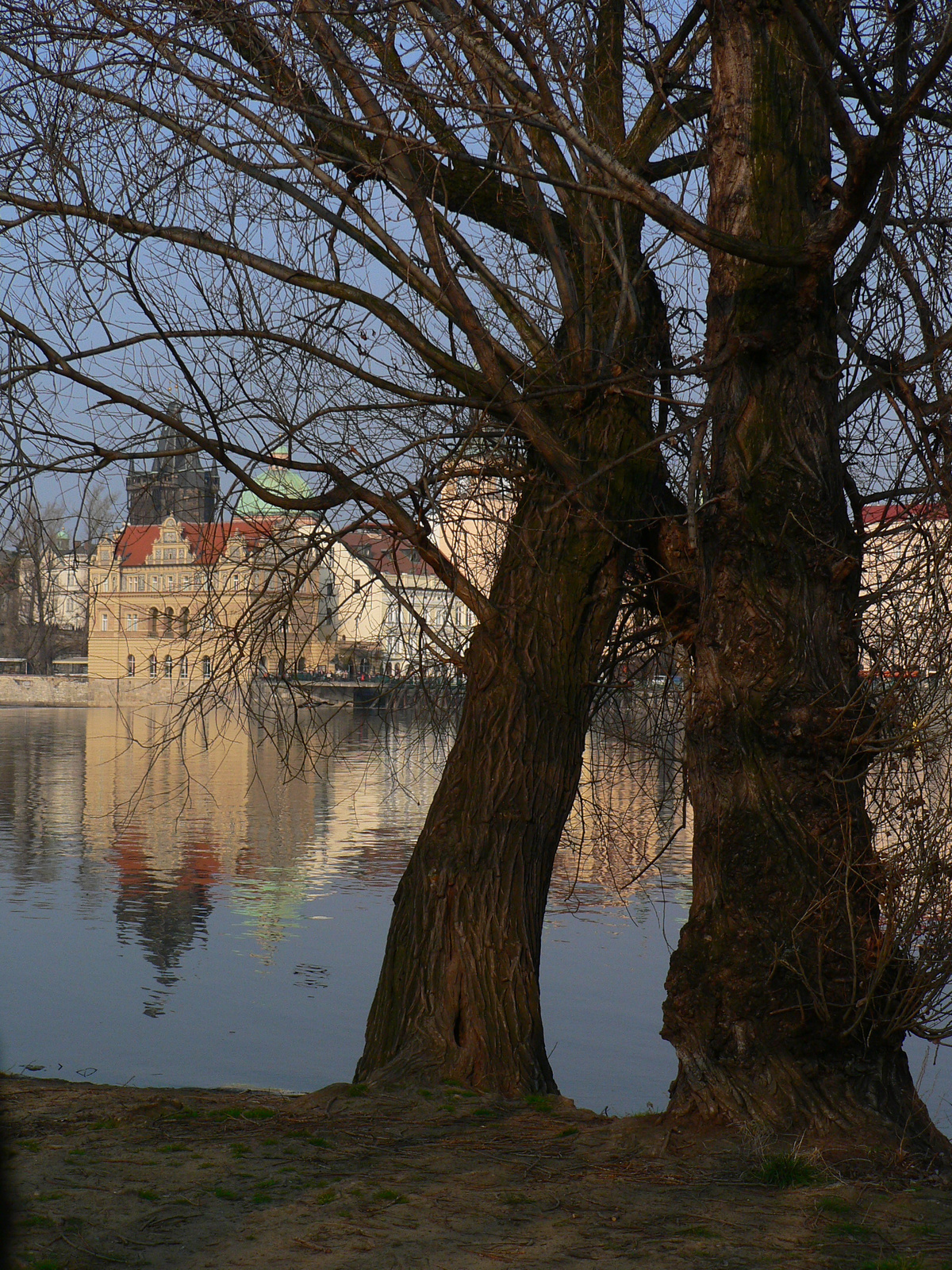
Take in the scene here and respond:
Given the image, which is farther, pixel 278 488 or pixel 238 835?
pixel 238 835

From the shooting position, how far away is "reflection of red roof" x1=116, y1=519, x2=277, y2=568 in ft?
24.4

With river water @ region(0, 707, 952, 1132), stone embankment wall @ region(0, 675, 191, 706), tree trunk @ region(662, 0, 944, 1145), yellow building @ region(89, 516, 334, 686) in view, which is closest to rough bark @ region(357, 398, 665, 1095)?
tree trunk @ region(662, 0, 944, 1145)

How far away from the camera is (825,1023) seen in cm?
496

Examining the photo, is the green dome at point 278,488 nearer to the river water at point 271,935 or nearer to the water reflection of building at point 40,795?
the river water at point 271,935

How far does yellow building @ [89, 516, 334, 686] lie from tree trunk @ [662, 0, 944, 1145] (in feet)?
8.48

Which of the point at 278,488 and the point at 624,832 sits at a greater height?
the point at 278,488

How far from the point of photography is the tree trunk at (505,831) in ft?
20.4

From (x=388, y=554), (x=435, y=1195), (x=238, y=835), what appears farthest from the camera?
(x=238, y=835)

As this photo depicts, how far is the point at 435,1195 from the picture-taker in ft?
13.9

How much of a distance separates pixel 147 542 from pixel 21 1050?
12.3 feet

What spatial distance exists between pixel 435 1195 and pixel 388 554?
4085 millimetres

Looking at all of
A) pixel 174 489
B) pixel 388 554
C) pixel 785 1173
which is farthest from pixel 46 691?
pixel 785 1173

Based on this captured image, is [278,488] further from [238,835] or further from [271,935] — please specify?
[238,835]

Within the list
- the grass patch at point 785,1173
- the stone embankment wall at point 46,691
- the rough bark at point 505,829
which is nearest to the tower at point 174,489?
the rough bark at point 505,829
